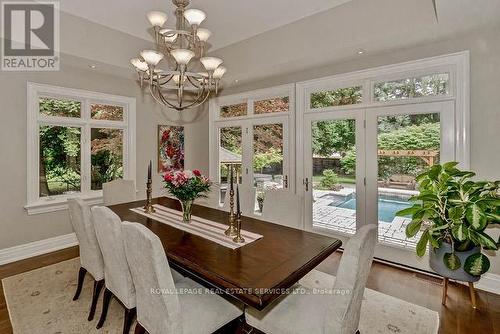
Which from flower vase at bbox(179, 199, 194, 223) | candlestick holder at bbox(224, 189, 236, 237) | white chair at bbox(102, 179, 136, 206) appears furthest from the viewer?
white chair at bbox(102, 179, 136, 206)

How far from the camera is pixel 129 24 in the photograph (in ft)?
11.3

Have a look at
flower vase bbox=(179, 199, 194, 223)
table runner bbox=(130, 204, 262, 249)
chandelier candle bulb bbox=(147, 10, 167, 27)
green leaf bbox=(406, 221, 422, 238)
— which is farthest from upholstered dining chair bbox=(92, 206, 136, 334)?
green leaf bbox=(406, 221, 422, 238)

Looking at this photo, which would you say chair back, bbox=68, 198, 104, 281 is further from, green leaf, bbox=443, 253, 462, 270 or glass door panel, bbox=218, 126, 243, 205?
green leaf, bbox=443, 253, 462, 270

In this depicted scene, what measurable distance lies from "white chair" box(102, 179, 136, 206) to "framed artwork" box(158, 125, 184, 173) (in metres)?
1.45

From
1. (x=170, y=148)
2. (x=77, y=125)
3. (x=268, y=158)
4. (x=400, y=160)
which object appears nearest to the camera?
(x=400, y=160)

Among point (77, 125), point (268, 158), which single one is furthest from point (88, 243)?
point (268, 158)

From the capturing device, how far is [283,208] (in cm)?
265

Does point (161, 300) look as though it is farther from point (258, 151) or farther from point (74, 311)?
point (258, 151)

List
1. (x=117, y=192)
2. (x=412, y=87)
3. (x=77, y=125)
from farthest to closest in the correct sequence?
(x=77, y=125) < (x=117, y=192) < (x=412, y=87)

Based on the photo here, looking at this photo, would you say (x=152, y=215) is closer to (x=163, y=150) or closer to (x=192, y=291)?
(x=192, y=291)

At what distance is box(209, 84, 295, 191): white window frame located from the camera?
13.2ft

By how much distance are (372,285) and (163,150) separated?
416cm

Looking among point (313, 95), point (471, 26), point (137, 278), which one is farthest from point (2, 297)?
point (471, 26)

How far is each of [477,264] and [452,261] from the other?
A: 170 millimetres
